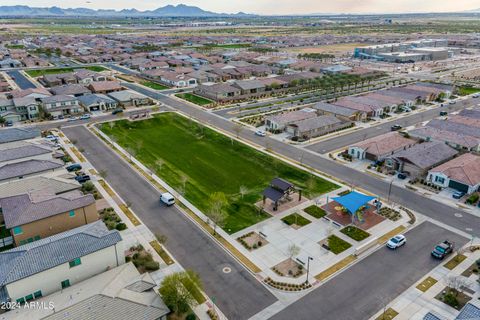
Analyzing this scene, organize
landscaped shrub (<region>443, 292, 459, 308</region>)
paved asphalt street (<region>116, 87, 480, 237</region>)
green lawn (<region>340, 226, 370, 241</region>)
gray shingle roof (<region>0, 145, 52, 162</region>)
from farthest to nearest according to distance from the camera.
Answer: gray shingle roof (<region>0, 145, 52, 162</region>) → paved asphalt street (<region>116, 87, 480, 237</region>) → green lawn (<region>340, 226, 370, 241</region>) → landscaped shrub (<region>443, 292, 459, 308</region>)

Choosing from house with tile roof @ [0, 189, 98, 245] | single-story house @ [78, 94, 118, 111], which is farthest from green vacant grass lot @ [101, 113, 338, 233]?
house with tile roof @ [0, 189, 98, 245]

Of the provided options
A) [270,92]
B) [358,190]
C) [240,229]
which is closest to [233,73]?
[270,92]

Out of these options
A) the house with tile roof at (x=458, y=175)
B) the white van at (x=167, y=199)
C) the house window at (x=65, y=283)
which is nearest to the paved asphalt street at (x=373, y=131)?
the house with tile roof at (x=458, y=175)

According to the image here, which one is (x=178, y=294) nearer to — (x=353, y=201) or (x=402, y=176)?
(x=353, y=201)

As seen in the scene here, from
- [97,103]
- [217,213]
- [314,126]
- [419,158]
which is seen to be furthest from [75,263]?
[97,103]

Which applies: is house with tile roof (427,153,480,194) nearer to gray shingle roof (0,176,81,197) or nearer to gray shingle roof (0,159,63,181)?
gray shingle roof (0,176,81,197)

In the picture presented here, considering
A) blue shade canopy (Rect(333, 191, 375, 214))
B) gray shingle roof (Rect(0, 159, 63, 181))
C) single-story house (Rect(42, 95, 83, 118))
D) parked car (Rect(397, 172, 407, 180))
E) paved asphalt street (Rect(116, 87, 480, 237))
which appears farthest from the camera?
single-story house (Rect(42, 95, 83, 118))
